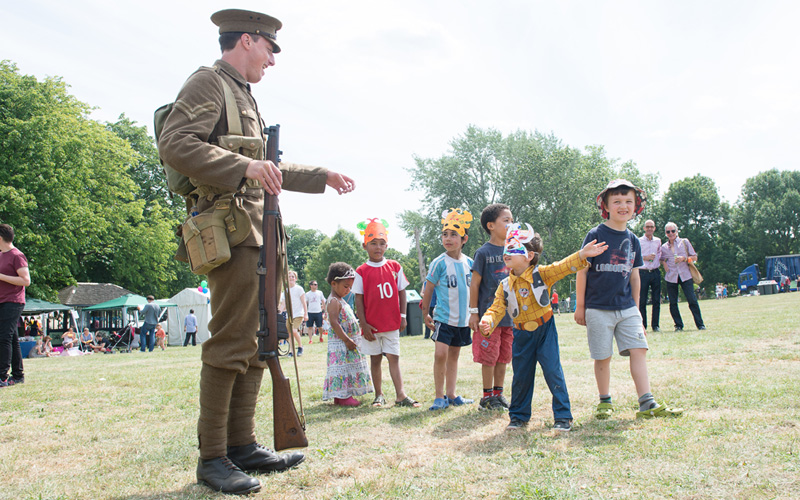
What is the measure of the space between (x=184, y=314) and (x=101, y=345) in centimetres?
513

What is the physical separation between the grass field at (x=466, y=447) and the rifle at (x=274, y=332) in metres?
0.23

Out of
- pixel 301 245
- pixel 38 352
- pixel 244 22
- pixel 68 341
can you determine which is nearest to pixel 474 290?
pixel 244 22

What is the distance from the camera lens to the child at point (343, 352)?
616cm

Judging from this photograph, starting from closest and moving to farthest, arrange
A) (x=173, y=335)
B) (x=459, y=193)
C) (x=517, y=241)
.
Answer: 1. (x=517, y=241)
2. (x=173, y=335)
3. (x=459, y=193)

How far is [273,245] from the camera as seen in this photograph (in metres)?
3.10

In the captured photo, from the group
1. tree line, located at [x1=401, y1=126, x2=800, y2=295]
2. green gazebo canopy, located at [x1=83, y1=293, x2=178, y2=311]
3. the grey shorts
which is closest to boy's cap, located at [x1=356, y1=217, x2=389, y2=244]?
the grey shorts

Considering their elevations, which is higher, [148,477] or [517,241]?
[517,241]

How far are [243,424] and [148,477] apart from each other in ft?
2.09

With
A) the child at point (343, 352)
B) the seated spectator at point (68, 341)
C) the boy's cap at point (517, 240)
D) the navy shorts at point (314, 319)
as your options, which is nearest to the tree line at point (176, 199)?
the seated spectator at point (68, 341)

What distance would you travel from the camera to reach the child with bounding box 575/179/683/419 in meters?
4.52

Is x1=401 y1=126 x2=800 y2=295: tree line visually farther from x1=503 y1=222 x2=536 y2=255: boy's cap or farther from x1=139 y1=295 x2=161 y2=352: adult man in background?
x1=503 y1=222 x2=536 y2=255: boy's cap

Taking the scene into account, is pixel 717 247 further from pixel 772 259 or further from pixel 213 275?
pixel 213 275

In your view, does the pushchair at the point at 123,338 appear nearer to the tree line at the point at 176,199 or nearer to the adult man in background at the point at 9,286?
the tree line at the point at 176,199

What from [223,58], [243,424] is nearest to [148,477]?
[243,424]
